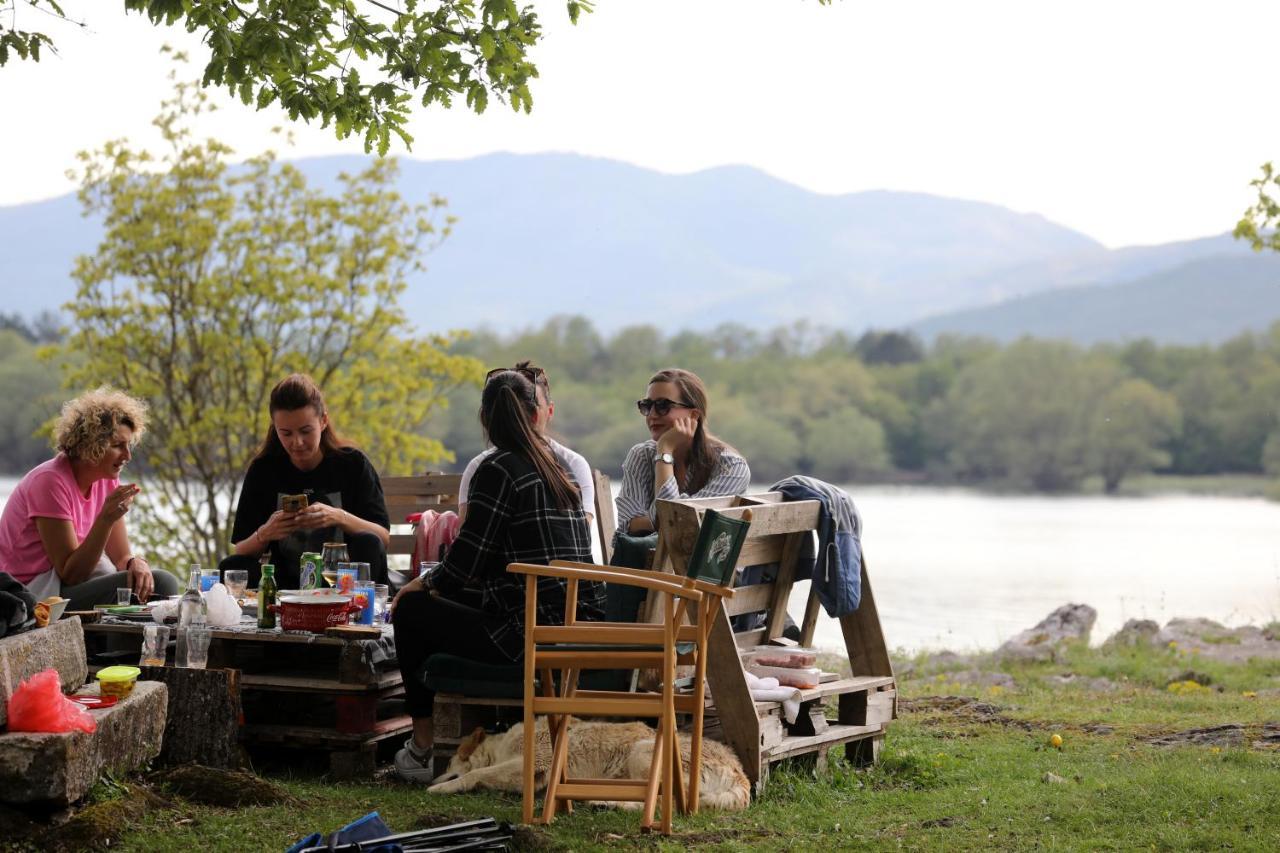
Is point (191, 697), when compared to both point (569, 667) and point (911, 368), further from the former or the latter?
point (911, 368)

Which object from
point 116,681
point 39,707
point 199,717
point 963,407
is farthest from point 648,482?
point 963,407

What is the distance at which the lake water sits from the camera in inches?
659

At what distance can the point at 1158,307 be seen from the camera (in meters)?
126

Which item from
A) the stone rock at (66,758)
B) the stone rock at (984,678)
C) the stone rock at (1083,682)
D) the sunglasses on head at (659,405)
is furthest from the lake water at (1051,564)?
the stone rock at (66,758)

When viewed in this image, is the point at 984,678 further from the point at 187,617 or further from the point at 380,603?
the point at 187,617

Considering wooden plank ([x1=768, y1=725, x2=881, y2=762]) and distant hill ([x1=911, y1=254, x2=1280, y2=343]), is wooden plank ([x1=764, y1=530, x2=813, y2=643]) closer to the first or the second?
wooden plank ([x1=768, y1=725, x2=881, y2=762])

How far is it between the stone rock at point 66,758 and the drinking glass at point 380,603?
123cm

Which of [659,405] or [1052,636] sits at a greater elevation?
[659,405]

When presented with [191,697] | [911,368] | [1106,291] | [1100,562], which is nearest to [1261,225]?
[191,697]

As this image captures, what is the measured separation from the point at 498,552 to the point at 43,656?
4.91ft

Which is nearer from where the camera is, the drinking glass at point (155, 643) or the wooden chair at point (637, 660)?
the wooden chair at point (637, 660)

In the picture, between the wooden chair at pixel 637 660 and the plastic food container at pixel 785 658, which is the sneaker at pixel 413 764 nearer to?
the wooden chair at pixel 637 660

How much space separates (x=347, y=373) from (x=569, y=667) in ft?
31.7

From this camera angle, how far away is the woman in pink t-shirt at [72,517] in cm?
591
